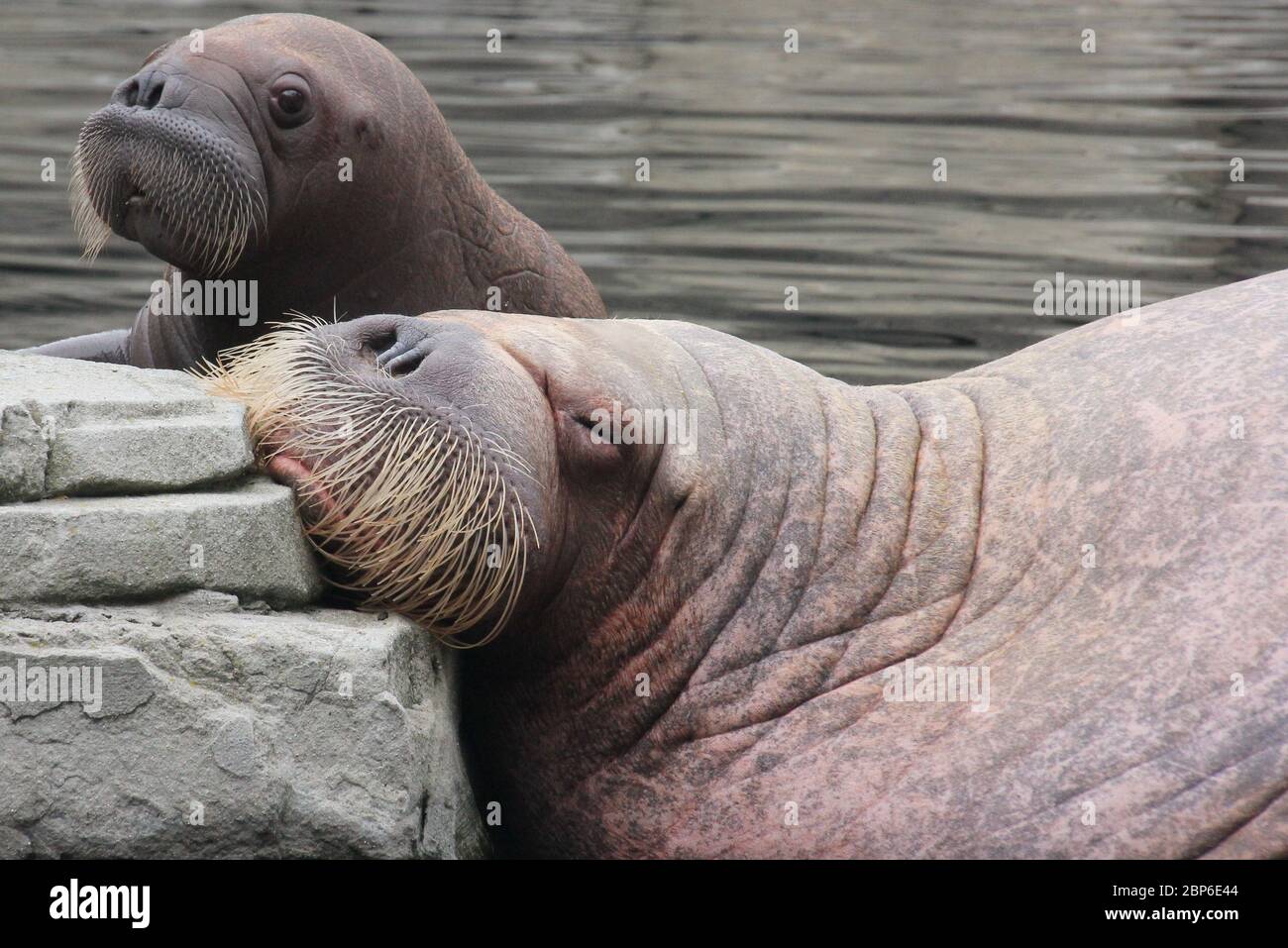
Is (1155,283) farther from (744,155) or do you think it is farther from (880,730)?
(880,730)

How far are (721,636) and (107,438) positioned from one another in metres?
1.50

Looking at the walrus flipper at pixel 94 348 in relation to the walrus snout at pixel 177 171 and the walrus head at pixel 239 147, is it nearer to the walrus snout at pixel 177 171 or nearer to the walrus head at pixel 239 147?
the walrus head at pixel 239 147

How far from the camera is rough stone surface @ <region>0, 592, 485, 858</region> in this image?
3715 millimetres

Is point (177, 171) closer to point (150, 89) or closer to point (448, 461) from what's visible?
point (150, 89)

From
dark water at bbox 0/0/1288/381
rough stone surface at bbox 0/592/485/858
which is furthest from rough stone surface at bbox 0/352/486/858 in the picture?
dark water at bbox 0/0/1288/381

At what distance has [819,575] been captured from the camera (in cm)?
459

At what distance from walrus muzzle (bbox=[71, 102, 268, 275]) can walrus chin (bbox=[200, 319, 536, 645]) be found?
1392mm

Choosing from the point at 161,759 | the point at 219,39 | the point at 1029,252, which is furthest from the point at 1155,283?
the point at 161,759

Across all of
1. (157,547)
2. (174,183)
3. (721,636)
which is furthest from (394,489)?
(174,183)

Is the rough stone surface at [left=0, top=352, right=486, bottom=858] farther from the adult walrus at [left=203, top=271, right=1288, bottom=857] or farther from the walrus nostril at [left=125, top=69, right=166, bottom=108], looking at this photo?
the walrus nostril at [left=125, top=69, right=166, bottom=108]

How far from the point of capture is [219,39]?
5.77 meters

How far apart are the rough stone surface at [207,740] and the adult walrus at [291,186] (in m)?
1.93

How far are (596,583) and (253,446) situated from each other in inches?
33.7

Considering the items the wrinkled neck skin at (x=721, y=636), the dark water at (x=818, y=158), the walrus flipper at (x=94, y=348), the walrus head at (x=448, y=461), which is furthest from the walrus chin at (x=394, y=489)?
the dark water at (x=818, y=158)
